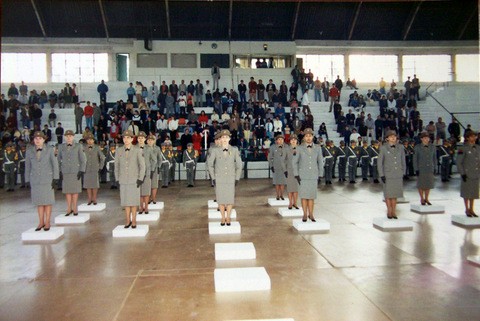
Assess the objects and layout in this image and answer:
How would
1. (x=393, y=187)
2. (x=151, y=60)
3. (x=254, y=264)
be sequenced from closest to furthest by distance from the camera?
(x=254, y=264) → (x=393, y=187) → (x=151, y=60)

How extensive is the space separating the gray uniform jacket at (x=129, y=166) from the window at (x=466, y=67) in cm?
2820

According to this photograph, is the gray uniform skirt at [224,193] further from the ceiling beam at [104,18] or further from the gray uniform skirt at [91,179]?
the ceiling beam at [104,18]

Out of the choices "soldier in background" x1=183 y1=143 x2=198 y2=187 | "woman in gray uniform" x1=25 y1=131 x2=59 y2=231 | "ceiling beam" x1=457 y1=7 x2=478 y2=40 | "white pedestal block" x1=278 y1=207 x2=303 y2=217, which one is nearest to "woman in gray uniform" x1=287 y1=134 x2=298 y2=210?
"white pedestal block" x1=278 y1=207 x2=303 y2=217

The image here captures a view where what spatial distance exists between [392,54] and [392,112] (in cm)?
895

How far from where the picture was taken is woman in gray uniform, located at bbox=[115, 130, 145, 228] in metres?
8.39

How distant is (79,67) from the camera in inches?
1086

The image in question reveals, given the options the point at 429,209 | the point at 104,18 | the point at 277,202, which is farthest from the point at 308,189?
the point at 104,18

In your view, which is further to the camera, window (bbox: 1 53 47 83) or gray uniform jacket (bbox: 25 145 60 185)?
window (bbox: 1 53 47 83)

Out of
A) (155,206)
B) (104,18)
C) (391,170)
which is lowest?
(155,206)

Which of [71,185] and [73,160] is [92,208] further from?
[73,160]

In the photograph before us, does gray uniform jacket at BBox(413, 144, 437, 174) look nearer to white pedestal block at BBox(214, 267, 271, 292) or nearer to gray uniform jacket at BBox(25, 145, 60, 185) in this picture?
white pedestal block at BBox(214, 267, 271, 292)

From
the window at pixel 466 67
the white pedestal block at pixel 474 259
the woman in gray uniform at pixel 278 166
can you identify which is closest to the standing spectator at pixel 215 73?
the woman in gray uniform at pixel 278 166

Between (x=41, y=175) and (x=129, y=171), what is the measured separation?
1.70m

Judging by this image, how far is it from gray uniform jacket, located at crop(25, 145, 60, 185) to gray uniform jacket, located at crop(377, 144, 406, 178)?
680 centimetres
